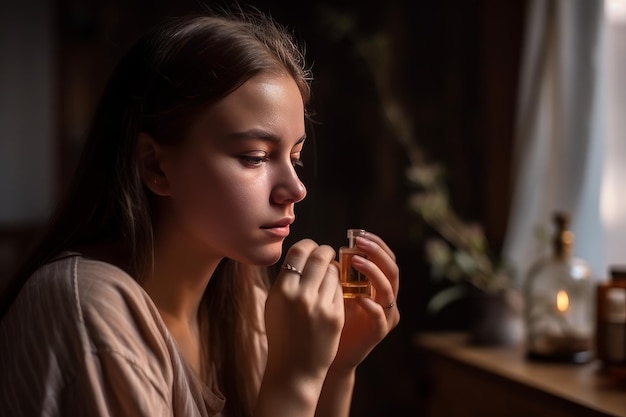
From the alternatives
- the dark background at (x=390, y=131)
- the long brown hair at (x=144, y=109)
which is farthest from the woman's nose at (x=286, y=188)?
the dark background at (x=390, y=131)

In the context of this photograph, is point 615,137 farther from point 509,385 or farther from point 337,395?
point 337,395

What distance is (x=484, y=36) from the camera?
2.70 metres

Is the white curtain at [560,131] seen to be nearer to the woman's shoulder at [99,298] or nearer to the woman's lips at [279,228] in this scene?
the woman's lips at [279,228]

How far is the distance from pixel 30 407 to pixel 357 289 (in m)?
0.45

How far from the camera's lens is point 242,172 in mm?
973

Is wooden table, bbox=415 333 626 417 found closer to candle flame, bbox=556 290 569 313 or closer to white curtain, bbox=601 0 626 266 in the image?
candle flame, bbox=556 290 569 313

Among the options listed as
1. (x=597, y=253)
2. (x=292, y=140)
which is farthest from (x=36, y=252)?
(x=597, y=253)

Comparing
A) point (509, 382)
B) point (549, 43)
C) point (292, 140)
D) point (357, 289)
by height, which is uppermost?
point (549, 43)

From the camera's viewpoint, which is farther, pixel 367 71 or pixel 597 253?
pixel 367 71

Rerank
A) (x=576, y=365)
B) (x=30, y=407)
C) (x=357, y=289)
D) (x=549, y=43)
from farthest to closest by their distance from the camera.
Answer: (x=549, y=43) → (x=576, y=365) → (x=357, y=289) → (x=30, y=407)

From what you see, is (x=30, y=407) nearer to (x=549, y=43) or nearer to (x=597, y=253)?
(x=597, y=253)

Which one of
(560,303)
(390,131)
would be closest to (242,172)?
(560,303)

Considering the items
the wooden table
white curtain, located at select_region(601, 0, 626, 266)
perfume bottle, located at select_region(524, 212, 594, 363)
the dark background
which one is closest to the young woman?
the wooden table

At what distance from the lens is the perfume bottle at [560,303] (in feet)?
5.85
